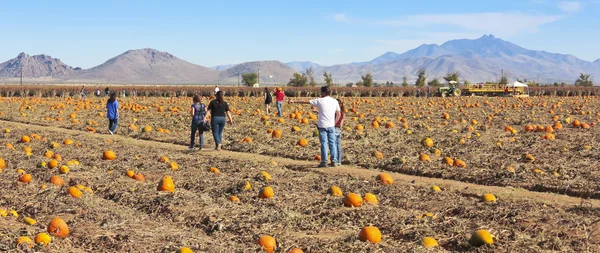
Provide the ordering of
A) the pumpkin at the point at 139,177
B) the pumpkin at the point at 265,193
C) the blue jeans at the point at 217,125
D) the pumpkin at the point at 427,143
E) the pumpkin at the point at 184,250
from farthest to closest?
the blue jeans at the point at 217,125
the pumpkin at the point at 427,143
the pumpkin at the point at 139,177
the pumpkin at the point at 265,193
the pumpkin at the point at 184,250

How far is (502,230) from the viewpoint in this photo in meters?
7.83

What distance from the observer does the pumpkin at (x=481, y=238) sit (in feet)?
23.8

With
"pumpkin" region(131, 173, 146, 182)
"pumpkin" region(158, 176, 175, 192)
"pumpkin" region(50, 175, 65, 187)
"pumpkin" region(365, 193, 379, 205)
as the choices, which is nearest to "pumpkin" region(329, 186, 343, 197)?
"pumpkin" region(365, 193, 379, 205)

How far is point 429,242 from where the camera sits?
7.31 m

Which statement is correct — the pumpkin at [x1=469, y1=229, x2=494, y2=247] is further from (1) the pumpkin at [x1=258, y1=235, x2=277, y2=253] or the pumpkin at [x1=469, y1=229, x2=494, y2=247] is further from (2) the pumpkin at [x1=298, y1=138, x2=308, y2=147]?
(2) the pumpkin at [x1=298, y1=138, x2=308, y2=147]

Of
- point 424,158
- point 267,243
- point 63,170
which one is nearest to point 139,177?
point 63,170

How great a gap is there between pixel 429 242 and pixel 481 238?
0.60 meters

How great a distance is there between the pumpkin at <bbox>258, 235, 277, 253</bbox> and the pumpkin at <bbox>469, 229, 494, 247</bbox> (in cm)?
233

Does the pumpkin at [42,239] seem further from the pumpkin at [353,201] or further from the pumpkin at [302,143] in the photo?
the pumpkin at [302,143]

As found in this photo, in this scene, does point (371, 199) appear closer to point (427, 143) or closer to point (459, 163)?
point (459, 163)

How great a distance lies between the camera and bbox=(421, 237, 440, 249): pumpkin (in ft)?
23.9

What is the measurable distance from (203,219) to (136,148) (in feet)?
28.9

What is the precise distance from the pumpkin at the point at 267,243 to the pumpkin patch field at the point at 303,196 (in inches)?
0.5

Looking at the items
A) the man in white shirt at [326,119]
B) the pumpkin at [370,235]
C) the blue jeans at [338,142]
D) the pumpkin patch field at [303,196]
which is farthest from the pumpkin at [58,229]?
the blue jeans at [338,142]
